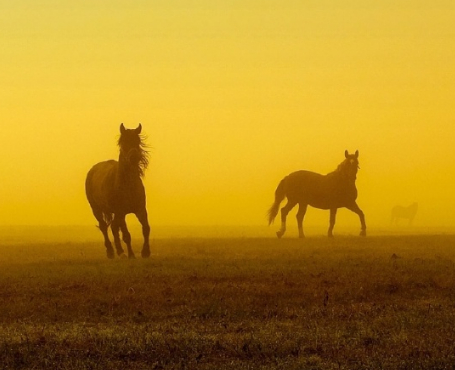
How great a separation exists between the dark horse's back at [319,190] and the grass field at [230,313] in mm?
13559

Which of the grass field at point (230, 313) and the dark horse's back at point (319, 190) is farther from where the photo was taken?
the dark horse's back at point (319, 190)

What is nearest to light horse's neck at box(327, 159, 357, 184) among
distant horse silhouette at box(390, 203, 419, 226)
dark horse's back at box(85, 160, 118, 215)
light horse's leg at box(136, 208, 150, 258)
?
dark horse's back at box(85, 160, 118, 215)

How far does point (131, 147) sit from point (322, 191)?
1544cm

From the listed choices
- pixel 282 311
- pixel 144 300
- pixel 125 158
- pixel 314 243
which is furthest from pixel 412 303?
pixel 314 243

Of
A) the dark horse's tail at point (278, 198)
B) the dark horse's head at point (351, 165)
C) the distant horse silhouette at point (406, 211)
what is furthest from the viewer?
the distant horse silhouette at point (406, 211)

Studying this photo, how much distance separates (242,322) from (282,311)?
1.07 meters

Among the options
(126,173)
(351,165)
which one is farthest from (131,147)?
(351,165)

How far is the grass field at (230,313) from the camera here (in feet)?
28.6

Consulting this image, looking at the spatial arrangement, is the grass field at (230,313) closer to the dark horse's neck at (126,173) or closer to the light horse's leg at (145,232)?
the light horse's leg at (145,232)

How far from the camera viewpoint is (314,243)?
27500 millimetres

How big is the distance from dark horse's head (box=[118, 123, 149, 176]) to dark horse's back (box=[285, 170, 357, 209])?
48.5 feet

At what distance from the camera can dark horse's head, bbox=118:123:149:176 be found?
2109 centimetres

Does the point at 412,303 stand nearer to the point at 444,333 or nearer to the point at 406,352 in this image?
the point at 444,333

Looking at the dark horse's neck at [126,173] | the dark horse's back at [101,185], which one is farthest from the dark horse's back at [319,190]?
the dark horse's neck at [126,173]
